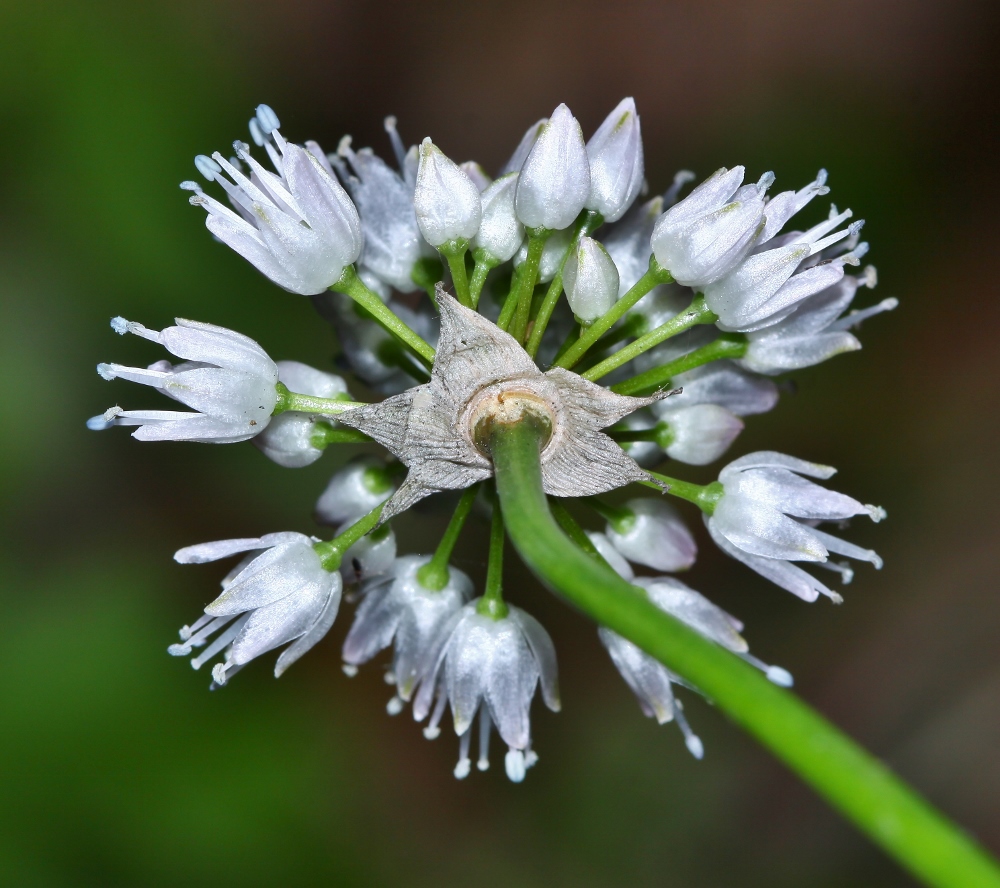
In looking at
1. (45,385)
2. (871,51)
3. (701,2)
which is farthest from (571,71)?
(45,385)

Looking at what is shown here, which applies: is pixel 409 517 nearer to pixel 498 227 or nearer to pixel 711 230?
pixel 498 227

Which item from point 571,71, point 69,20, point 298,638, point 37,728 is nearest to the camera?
point 298,638

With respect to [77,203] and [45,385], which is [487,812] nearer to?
[45,385]

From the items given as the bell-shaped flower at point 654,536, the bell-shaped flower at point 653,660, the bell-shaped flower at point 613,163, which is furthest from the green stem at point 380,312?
the bell-shaped flower at point 653,660

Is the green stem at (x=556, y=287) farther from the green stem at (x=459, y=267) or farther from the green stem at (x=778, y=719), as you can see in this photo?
the green stem at (x=778, y=719)

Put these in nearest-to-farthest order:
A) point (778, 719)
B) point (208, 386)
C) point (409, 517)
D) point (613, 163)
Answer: point (778, 719), point (208, 386), point (613, 163), point (409, 517)

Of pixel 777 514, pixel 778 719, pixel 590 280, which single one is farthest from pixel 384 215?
pixel 778 719
